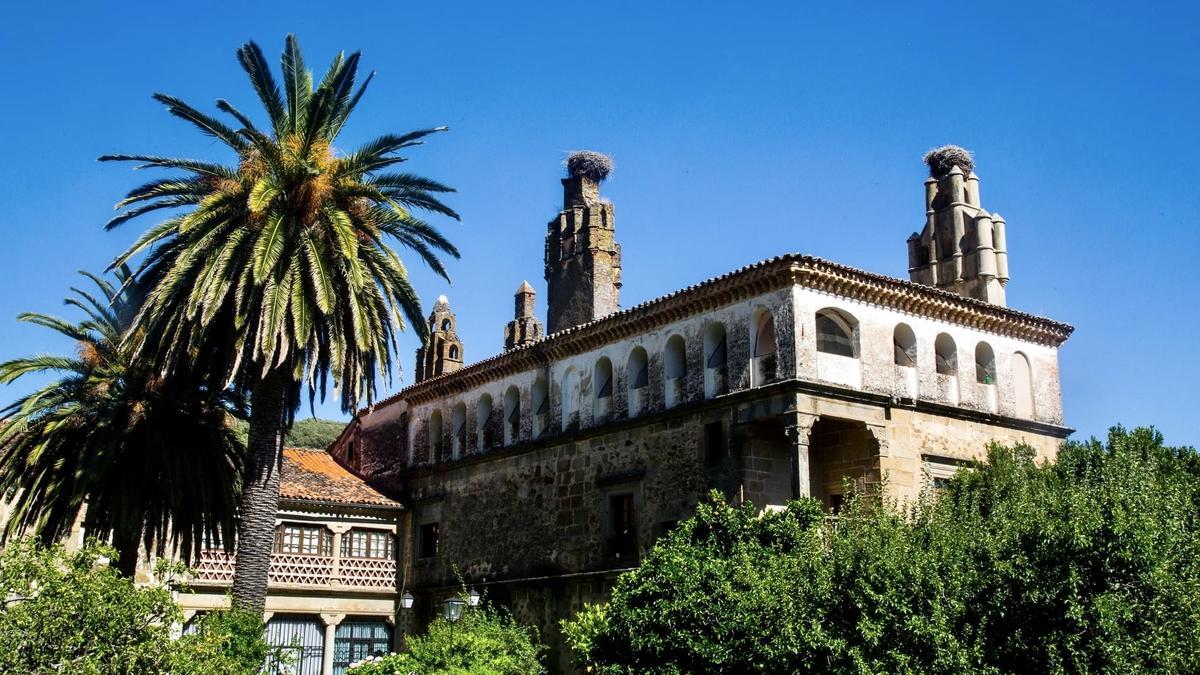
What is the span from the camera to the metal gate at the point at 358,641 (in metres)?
37.1

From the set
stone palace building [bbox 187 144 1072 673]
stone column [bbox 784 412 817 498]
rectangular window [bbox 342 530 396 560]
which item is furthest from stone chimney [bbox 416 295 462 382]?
stone column [bbox 784 412 817 498]

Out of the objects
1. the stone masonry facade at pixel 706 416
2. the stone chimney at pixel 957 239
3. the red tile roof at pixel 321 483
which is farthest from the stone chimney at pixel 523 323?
the stone chimney at pixel 957 239

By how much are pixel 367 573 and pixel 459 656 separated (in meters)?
13.6

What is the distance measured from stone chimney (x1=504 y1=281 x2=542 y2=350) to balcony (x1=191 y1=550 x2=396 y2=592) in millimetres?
8568

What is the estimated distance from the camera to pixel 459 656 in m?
25.1

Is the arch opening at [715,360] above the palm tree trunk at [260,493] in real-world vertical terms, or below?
above

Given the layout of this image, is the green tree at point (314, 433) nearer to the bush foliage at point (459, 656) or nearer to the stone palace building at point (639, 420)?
the stone palace building at point (639, 420)

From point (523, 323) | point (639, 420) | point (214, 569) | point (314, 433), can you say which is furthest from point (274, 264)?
point (314, 433)

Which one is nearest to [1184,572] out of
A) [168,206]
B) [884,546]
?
[884,546]

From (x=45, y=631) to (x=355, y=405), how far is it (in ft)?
37.0

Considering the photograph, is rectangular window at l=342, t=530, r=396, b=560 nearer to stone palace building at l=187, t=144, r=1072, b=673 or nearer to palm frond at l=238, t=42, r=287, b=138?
stone palace building at l=187, t=144, r=1072, b=673

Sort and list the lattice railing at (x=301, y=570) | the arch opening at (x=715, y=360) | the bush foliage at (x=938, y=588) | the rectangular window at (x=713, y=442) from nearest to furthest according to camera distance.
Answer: the bush foliage at (x=938, y=588) → the rectangular window at (x=713, y=442) → the arch opening at (x=715, y=360) → the lattice railing at (x=301, y=570)

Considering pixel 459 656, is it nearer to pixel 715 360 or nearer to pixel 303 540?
pixel 715 360

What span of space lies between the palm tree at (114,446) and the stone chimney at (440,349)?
545 inches
